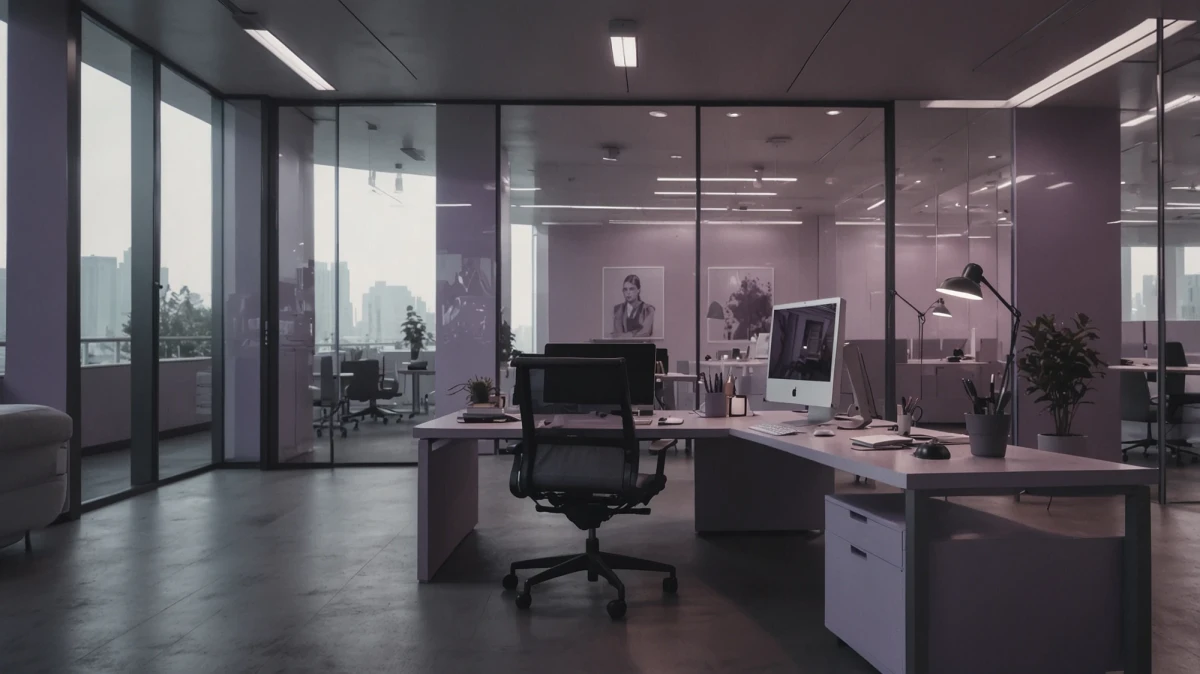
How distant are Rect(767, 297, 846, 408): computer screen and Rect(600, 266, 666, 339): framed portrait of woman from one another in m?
4.34

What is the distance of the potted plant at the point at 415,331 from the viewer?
25.6ft

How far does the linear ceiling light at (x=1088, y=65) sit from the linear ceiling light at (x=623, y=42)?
3284 mm

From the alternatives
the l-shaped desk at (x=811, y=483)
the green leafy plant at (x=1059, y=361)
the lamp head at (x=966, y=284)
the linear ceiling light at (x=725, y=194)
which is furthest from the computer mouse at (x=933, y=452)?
the linear ceiling light at (x=725, y=194)

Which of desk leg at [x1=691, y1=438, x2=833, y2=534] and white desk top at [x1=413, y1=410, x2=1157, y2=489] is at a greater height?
white desk top at [x1=413, y1=410, x2=1157, y2=489]

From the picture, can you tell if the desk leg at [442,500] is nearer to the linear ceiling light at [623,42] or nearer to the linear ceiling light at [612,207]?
the linear ceiling light at [623,42]

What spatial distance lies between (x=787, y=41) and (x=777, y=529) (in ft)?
12.7

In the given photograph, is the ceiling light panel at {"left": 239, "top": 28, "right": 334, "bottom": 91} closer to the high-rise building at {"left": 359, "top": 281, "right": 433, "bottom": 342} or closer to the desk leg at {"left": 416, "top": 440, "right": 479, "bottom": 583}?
the high-rise building at {"left": 359, "top": 281, "right": 433, "bottom": 342}

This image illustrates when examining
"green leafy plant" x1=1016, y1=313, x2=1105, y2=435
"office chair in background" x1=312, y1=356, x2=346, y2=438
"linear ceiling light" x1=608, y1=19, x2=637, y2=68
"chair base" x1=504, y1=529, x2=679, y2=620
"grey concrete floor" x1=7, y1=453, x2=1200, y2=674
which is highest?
"linear ceiling light" x1=608, y1=19, x2=637, y2=68

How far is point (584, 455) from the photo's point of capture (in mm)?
3533

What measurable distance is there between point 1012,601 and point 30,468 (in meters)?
4.94

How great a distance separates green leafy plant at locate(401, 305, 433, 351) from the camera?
780 centimetres

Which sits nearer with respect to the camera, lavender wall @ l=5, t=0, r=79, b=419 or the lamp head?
the lamp head

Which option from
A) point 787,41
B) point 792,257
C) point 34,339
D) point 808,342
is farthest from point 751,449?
point 34,339

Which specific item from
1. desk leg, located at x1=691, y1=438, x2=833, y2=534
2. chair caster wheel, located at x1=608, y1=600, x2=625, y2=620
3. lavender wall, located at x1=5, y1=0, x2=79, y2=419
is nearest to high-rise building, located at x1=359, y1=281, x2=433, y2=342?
lavender wall, located at x1=5, y1=0, x2=79, y2=419
